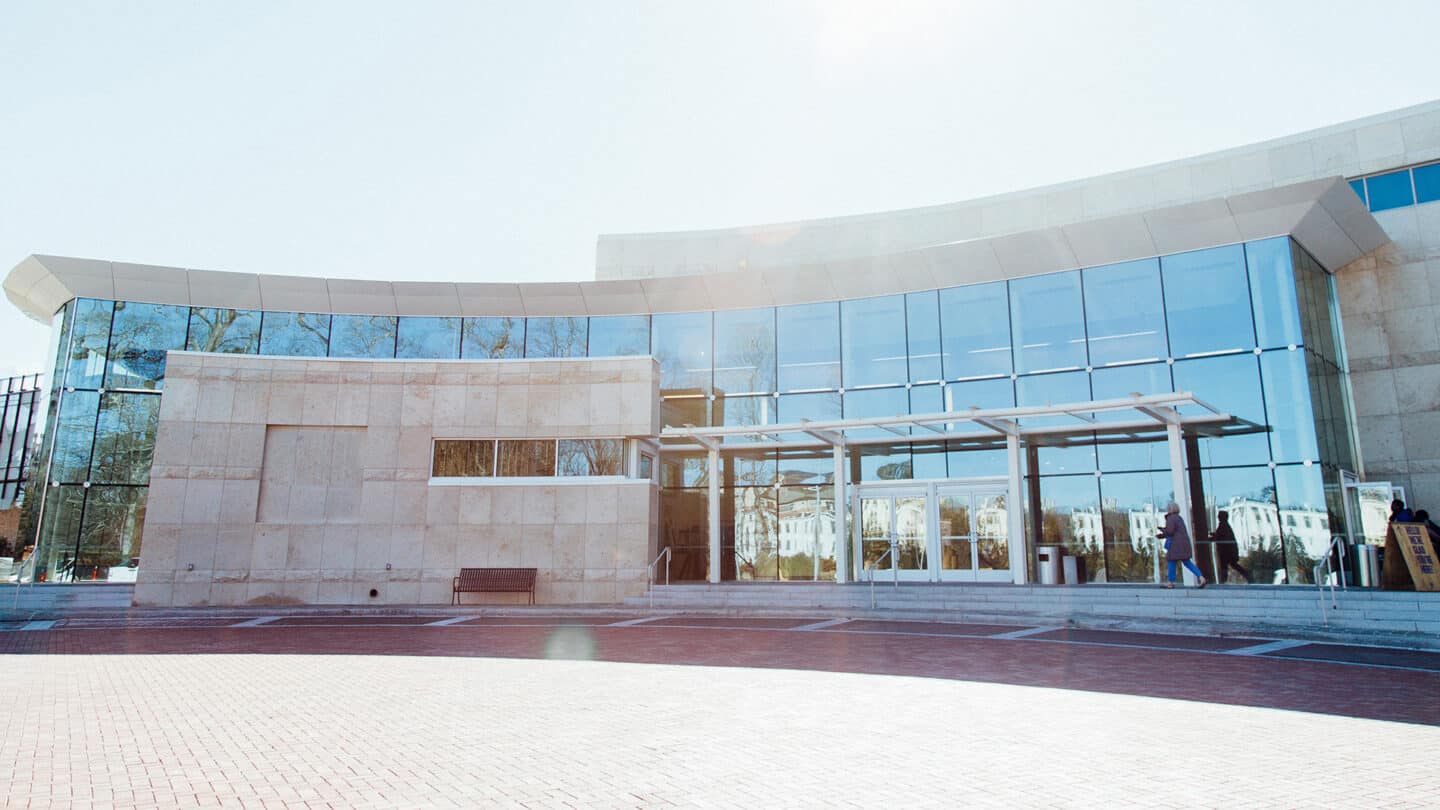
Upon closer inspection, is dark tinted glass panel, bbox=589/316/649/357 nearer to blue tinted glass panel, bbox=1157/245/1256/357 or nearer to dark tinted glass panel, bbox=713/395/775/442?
dark tinted glass panel, bbox=713/395/775/442

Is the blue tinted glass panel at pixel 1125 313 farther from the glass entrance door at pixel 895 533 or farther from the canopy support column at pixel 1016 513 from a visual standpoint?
the glass entrance door at pixel 895 533

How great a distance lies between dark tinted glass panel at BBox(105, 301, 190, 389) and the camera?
25.0 meters

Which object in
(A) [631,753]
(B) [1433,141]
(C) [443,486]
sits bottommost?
(A) [631,753]

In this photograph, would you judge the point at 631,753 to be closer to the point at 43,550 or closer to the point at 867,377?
the point at 867,377

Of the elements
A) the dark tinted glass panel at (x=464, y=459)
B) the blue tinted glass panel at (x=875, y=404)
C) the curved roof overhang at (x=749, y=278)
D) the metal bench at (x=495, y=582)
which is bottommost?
the metal bench at (x=495, y=582)

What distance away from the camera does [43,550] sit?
23.7 m

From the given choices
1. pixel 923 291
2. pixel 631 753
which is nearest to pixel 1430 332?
pixel 923 291

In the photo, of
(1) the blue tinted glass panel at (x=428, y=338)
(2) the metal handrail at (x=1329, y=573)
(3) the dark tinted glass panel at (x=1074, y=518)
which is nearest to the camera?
(2) the metal handrail at (x=1329, y=573)

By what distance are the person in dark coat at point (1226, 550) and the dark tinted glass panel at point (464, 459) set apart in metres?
16.3

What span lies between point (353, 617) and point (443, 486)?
425 cm

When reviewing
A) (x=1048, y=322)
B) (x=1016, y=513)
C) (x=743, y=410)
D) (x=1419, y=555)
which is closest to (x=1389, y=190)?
(x=1048, y=322)

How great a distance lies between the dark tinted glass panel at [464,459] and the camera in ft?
73.1

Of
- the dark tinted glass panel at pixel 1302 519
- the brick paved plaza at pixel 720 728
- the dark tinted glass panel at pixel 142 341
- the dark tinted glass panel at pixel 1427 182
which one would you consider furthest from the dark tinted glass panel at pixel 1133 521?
the dark tinted glass panel at pixel 142 341

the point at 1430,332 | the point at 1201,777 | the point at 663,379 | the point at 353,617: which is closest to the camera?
the point at 1201,777
